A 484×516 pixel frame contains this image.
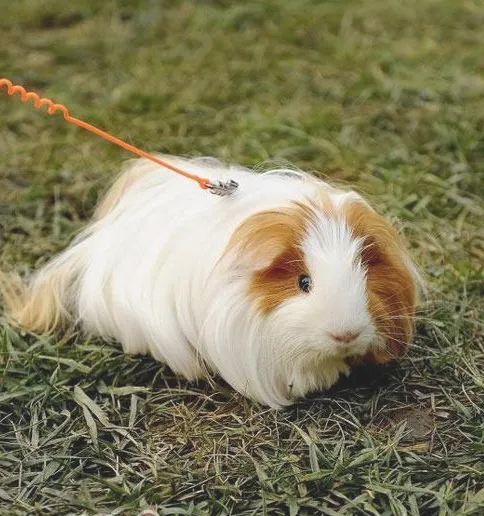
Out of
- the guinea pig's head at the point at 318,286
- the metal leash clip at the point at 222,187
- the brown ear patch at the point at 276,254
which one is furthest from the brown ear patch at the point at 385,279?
the metal leash clip at the point at 222,187

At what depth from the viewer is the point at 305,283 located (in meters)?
2.15

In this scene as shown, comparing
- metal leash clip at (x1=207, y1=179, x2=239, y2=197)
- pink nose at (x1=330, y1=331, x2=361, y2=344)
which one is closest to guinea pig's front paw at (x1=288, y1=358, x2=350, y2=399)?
pink nose at (x1=330, y1=331, x2=361, y2=344)

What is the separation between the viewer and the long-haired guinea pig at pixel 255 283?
2.14 m

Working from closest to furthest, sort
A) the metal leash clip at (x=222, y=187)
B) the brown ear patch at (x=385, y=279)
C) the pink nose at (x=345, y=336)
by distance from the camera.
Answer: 1. the pink nose at (x=345, y=336)
2. the brown ear patch at (x=385, y=279)
3. the metal leash clip at (x=222, y=187)

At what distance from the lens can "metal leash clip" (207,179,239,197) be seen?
91.4 inches

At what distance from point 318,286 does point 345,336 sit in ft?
0.40

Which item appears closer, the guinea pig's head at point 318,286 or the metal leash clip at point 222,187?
the guinea pig's head at point 318,286

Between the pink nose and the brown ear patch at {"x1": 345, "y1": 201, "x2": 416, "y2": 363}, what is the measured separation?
0.29ft

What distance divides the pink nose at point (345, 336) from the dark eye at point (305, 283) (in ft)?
0.39

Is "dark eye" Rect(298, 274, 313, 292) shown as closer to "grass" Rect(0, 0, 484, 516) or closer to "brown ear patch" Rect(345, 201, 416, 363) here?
"brown ear patch" Rect(345, 201, 416, 363)

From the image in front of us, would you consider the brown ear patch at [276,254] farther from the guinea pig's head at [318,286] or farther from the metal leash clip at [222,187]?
the metal leash clip at [222,187]

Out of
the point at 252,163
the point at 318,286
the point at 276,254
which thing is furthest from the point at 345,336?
the point at 252,163

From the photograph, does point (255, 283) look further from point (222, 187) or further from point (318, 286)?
point (222, 187)

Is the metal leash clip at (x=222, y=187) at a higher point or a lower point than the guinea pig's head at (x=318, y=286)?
higher
